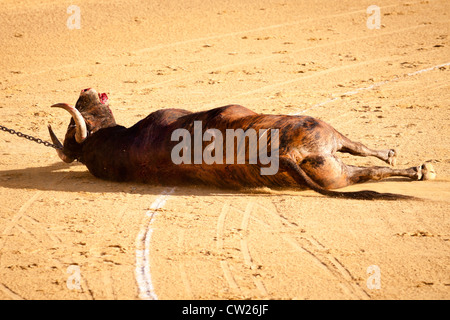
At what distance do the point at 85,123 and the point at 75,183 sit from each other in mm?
805

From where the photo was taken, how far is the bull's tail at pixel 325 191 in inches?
283

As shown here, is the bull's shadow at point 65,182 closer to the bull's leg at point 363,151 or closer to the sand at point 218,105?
the sand at point 218,105

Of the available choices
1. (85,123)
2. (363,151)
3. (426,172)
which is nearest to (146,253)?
(85,123)

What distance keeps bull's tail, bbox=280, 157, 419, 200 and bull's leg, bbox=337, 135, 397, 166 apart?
27.0 inches

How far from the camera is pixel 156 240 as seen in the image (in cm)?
653

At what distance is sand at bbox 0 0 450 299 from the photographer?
572 cm

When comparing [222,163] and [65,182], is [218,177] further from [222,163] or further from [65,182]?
[65,182]

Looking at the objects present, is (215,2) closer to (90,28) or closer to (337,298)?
(90,28)

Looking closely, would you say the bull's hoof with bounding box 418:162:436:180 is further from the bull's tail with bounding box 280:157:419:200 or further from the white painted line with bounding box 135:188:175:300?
the white painted line with bounding box 135:188:175:300

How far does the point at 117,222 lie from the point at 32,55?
30.5 ft

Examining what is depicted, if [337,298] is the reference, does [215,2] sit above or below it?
above

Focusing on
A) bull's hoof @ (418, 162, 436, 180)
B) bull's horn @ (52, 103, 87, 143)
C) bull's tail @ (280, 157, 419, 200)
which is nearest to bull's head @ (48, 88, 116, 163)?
bull's horn @ (52, 103, 87, 143)

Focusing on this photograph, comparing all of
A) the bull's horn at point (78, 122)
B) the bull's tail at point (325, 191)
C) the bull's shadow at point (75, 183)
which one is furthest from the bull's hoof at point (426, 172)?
the bull's horn at point (78, 122)

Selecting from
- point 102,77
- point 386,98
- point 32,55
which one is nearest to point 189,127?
point 386,98
